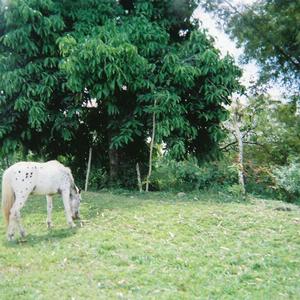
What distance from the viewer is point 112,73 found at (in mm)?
11039

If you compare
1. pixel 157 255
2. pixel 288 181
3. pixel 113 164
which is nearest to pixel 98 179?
pixel 113 164

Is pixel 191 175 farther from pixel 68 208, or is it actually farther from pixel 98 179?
pixel 68 208

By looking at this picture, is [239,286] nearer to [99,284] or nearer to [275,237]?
[99,284]

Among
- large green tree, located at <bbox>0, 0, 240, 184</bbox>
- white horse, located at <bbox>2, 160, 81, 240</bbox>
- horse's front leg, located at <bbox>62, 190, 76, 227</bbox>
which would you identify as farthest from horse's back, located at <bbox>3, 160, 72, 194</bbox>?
large green tree, located at <bbox>0, 0, 240, 184</bbox>

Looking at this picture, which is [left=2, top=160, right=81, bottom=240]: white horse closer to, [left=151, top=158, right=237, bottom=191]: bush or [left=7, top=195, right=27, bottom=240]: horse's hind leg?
[left=7, top=195, right=27, bottom=240]: horse's hind leg

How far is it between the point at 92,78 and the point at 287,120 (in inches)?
259

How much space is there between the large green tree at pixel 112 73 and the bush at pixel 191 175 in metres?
0.67

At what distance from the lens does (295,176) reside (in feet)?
39.1

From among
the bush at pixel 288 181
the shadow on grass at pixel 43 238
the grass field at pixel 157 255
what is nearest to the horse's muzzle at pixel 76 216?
the grass field at pixel 157 255

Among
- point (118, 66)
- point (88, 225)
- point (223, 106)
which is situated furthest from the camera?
point (223, 106)

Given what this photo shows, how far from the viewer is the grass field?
5.14m

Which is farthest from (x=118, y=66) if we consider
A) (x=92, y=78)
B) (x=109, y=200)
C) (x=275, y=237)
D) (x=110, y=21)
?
(x=275, y=237)

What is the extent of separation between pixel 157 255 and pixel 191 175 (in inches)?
298

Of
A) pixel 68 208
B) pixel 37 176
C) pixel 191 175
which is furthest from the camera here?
pixel 191 175
